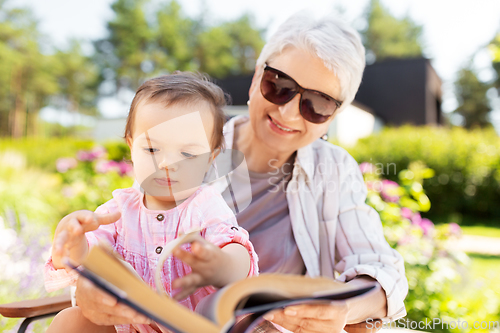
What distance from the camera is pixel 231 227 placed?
3.34 ft

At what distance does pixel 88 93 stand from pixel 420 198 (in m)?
32.4

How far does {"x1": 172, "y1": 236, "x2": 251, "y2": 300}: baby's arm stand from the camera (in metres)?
0.74

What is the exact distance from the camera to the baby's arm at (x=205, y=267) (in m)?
0.74

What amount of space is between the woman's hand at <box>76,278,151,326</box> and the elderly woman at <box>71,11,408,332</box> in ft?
2.34

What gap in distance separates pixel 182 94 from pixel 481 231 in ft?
30.9

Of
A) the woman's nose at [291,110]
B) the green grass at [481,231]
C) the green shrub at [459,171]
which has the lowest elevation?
the green grass at [481,231]

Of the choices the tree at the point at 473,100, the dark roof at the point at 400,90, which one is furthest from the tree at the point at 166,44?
the tree at the point at 473,100

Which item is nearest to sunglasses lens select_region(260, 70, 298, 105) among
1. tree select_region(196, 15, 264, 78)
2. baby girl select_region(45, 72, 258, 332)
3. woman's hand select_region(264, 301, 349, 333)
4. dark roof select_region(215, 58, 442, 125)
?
baby girl select_region(45, 72, 258, 332)

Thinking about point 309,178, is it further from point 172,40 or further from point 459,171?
point 172,40

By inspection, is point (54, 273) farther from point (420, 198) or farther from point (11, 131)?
point (11, 131)

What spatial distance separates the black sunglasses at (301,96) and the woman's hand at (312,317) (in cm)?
81

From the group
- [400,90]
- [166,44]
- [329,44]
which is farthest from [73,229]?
[166,44]

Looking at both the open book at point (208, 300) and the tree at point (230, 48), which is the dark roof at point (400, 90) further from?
the open book at point (208, 300)

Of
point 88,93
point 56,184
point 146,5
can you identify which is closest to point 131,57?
point 146,5
